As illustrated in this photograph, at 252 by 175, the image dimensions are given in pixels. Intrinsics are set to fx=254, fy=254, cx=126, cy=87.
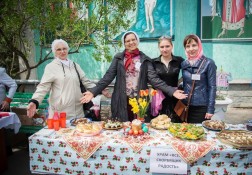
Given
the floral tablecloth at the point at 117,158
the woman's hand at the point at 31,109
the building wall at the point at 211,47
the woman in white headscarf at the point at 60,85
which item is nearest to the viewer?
the floral tablecloth at the point at 117,158

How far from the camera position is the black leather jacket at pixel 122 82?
3074 millimetres

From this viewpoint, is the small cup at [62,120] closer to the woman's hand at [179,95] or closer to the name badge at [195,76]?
the woman's hand at [179,95]

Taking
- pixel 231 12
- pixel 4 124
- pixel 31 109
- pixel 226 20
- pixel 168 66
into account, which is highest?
pixel 231 12

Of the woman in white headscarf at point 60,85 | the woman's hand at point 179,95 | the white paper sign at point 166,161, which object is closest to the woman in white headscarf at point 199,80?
the woman's hand at point 179,95

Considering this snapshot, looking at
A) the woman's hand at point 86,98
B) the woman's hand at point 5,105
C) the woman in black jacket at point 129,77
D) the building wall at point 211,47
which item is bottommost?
the woman's hand at point 5,105

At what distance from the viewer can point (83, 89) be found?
332cm

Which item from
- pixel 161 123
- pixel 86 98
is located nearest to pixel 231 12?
pixel 161 123

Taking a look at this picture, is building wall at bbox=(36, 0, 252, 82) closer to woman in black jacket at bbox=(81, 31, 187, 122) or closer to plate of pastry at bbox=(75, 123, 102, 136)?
woman in black jacket at bbox=(81, 31, 187, 122)

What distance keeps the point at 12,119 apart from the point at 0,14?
2790mm

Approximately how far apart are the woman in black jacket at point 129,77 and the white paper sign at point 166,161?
922 mm

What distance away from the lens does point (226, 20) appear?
6.57m

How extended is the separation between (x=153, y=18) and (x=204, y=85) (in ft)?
13.3

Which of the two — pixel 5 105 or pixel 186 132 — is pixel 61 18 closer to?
pixel 5 105

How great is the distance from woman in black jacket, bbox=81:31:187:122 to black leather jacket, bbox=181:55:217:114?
0.87 feet
